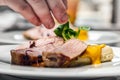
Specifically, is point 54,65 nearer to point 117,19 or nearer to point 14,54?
point 14,54

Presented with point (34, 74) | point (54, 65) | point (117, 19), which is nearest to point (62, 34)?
point (54, 65)

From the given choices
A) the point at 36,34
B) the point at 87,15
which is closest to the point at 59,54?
the point at 36,34

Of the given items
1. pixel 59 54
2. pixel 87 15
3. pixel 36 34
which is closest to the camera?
pixel 59 54

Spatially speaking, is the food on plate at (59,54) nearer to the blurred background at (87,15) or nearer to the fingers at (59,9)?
the fingers at (59,9)

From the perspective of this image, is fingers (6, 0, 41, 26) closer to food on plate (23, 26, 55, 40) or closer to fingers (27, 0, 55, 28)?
fingers (27, 0, 55, 28)

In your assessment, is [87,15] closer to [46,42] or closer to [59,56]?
[46,42]

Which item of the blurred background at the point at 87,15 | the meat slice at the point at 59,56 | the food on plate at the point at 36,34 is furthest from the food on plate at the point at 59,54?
the blurred background at the point at 87,15

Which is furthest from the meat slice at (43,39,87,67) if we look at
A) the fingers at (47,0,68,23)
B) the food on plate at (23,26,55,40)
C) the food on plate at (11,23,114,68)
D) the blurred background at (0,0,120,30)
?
the blurred background at (0,0,120,30)
